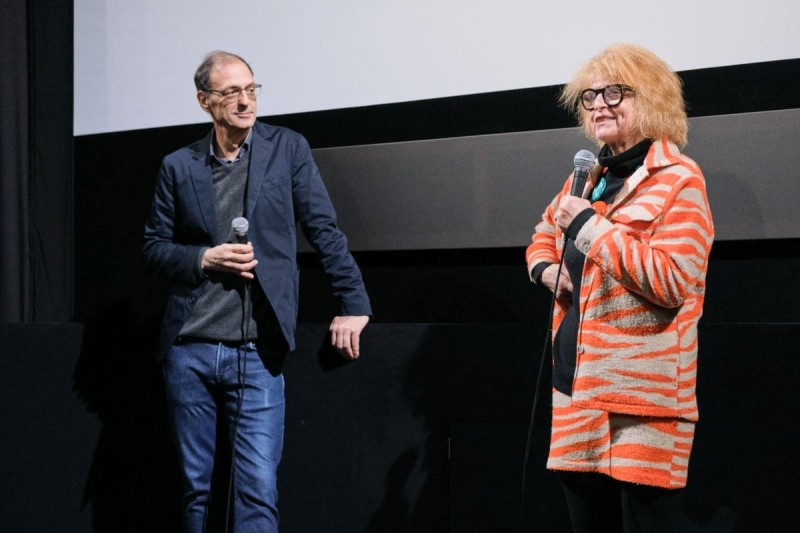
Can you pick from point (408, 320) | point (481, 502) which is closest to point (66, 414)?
point (408, 320)

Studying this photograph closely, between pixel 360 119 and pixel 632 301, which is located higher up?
pixel 360 119

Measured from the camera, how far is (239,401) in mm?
1802

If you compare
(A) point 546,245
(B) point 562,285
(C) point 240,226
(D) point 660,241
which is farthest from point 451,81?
(D) point 660,241

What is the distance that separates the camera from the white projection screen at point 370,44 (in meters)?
2.01

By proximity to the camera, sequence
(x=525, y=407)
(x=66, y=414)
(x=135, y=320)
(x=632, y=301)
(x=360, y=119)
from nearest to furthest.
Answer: (x=632, y=301), (x=525, y=407), (x=66, y=414), (x=360, y=119), (x=135, y=320)

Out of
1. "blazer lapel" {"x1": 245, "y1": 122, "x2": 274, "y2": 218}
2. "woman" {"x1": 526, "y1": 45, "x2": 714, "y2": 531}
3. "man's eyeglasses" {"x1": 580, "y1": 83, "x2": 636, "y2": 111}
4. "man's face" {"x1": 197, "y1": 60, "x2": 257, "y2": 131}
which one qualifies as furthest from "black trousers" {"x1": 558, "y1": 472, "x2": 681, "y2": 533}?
"man's face" {"x1": 197, "y1": 60, "x2": 257, "y2": 131}

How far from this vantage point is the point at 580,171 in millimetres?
1421

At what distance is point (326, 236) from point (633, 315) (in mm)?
841

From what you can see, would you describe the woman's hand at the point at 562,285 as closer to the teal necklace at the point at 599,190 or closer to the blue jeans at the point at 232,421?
the teal necklace at the point at 599,190

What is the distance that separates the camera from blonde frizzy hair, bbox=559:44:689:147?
142 centimetres

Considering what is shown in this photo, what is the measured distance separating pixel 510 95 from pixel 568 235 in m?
1.01

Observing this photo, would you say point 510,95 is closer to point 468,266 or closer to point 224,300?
point 468,266

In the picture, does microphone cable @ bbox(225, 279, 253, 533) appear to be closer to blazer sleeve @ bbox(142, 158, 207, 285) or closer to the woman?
blazer sleeve @ bbox(142, 158, 207, 285)

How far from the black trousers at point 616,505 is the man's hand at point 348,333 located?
72 centimetres
